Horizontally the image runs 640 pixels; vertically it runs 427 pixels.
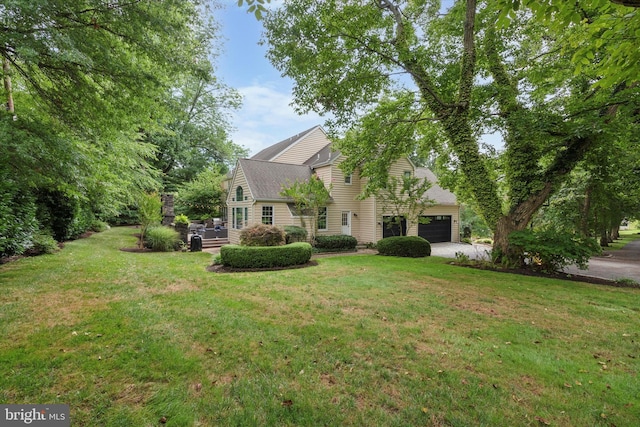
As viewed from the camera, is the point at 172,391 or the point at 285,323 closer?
the point at 172,391

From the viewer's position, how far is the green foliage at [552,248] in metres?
8.43

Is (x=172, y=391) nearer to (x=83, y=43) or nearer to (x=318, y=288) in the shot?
(x=318, y=288)

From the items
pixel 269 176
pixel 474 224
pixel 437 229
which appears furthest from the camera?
pixel 474 224

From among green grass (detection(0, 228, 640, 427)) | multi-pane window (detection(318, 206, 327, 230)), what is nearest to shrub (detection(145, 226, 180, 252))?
green grass (detection(0, 228, 640, 427))

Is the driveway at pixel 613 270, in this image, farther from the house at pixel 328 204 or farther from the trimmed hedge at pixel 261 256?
the trimmed hedge at pixel 261 256

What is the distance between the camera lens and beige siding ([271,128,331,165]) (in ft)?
68.9

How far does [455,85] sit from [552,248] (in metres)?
6.80

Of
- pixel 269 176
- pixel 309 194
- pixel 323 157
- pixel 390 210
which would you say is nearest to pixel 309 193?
pixel 309 194

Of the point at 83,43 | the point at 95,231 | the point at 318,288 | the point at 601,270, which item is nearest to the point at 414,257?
the point at 601,270

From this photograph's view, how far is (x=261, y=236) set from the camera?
33.5 ft

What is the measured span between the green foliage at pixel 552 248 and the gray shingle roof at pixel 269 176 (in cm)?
1139

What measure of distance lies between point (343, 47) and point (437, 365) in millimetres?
9685

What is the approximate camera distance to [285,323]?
171 inches

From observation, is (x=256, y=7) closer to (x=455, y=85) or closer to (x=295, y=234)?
(x=455, y=85)
